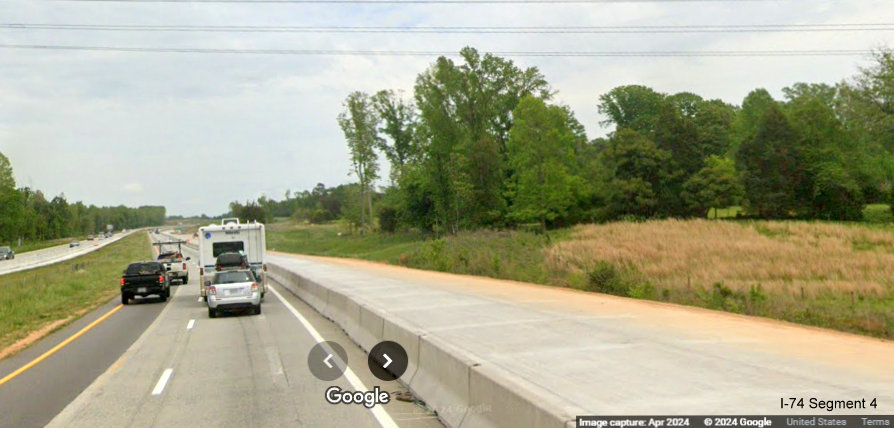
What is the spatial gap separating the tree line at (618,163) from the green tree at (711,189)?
13 cm

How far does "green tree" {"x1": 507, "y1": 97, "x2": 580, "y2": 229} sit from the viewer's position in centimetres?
7456

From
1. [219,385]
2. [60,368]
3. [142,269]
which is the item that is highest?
[142,269]

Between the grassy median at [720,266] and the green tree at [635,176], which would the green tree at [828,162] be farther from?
the grassy median at [720,266]

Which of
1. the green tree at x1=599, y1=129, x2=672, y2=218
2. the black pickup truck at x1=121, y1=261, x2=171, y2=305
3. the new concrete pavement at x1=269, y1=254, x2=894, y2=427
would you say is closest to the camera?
the new concrete pavement at x1=269, y1=254, x2=894, y2=427

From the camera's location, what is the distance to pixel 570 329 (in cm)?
1359

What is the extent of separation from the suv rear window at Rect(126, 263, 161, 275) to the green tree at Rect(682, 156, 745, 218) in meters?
57.7

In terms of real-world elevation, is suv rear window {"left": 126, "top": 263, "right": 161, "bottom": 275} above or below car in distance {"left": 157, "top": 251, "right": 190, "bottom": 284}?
above

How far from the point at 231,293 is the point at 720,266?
18811 mm

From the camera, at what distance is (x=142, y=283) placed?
29.8m

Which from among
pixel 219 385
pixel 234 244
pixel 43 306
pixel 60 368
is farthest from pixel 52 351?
pixel 234 244

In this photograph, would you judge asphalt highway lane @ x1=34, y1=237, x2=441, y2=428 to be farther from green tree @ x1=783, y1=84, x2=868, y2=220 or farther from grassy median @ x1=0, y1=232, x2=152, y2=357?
green tree @ x1=783, y1=84, x2=868, y2=220

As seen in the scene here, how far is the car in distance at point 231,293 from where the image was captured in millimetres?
22141

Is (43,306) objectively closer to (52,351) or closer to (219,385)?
(52,351)

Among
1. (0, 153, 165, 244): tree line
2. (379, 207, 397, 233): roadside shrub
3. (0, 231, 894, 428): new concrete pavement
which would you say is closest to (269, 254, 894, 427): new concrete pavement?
(0, 231, 894, 428): new concrete pavement
